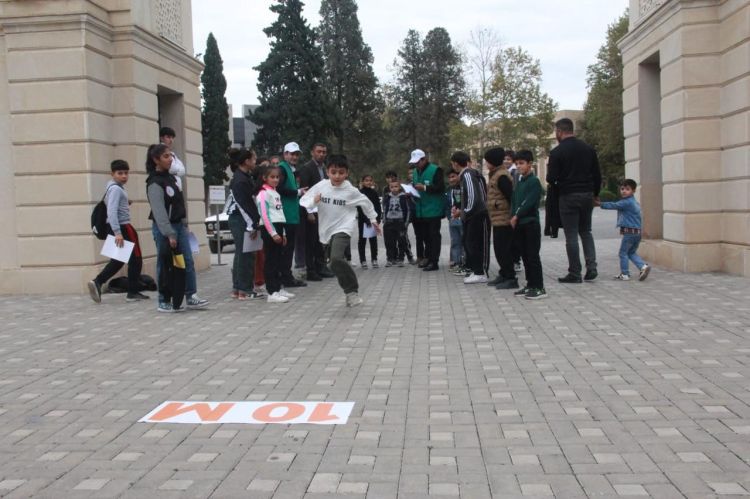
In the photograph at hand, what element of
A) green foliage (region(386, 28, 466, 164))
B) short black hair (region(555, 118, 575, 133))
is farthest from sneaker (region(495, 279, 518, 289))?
green foliage (region(386, 28, 466, 164))

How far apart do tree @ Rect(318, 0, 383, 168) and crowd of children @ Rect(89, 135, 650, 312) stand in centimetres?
5003

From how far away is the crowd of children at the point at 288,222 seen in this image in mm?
9234

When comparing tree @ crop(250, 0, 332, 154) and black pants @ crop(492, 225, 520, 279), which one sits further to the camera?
tree @ crop(250, 0, 332, 154)

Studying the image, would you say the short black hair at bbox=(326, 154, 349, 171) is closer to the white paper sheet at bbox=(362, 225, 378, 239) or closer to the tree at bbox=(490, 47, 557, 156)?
the white paper sheet at bbox=(362, 225, 378, 239)

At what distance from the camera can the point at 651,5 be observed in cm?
1318

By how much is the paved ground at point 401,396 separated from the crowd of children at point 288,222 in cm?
65

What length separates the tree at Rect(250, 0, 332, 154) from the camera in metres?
54.4

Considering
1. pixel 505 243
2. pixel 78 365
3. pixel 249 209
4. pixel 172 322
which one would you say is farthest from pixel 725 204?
pixel 78 365

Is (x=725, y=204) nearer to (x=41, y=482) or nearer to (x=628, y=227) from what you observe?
(x=628, y=227)

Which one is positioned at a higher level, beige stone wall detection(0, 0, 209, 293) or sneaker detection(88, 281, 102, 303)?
beige stone wall detection(0, 0, 209, 293)

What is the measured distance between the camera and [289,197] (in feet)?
38.1

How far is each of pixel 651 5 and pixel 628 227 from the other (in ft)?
15.2

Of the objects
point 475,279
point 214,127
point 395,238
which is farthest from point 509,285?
point 214,127

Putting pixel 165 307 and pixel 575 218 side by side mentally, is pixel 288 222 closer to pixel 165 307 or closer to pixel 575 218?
pixel 165 307
